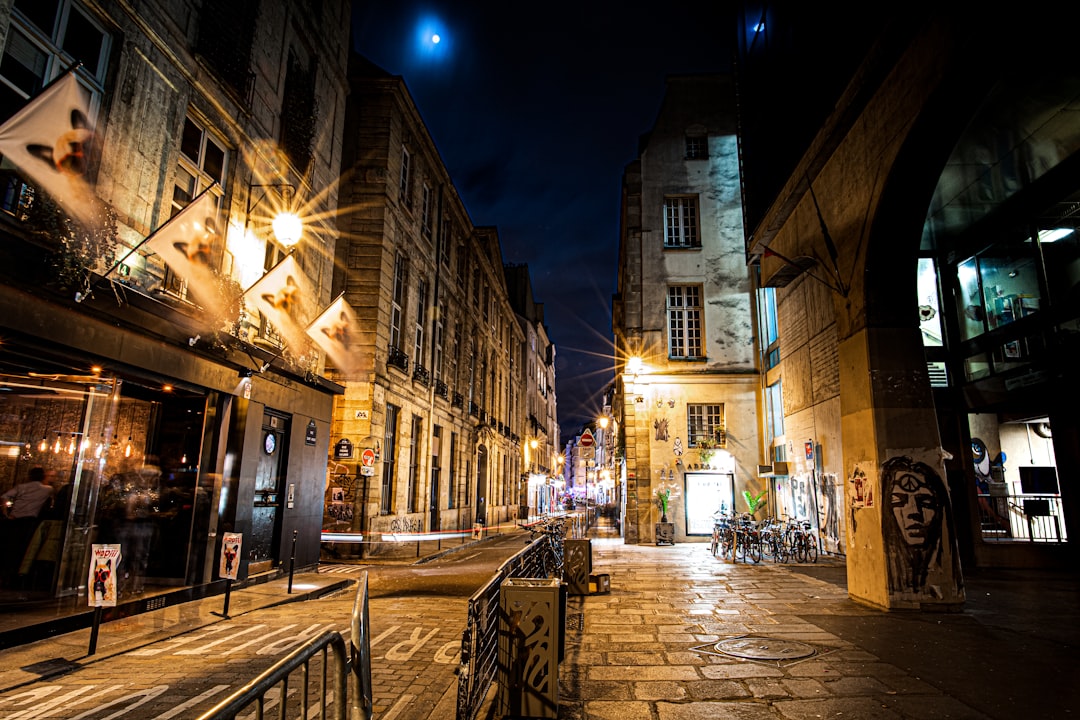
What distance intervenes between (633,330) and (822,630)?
680 inches

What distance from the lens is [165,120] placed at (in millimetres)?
9977

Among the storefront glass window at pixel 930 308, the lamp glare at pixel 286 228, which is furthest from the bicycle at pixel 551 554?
the storefront glass window at pixel 930 308

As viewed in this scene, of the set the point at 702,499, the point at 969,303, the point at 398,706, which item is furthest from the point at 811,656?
the point at 702,499

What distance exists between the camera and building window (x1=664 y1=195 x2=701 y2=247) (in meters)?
24.7

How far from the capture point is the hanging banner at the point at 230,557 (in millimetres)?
9172

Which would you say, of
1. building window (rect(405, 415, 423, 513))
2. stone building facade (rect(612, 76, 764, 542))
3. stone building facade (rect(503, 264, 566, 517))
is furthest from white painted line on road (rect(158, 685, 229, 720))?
stone building facade (rect(503, 264, 566, 517))

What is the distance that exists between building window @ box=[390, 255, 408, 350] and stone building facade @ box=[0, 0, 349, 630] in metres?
5.95

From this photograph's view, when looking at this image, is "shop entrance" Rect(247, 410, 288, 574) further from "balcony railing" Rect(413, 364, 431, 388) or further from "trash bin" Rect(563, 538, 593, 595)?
"balcony railing" Rect(413, 364, 431, 388)

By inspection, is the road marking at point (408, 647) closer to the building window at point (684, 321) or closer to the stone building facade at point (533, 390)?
the building window at point (684, 321)

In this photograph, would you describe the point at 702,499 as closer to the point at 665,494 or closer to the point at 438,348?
the point at 665,494

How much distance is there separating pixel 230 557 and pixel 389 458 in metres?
11.0

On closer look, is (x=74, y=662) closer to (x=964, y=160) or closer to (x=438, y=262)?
(x=964, y=160)

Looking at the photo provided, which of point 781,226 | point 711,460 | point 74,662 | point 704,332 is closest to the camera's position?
point 74,662

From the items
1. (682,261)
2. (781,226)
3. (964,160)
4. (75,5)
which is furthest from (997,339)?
(75,5)
